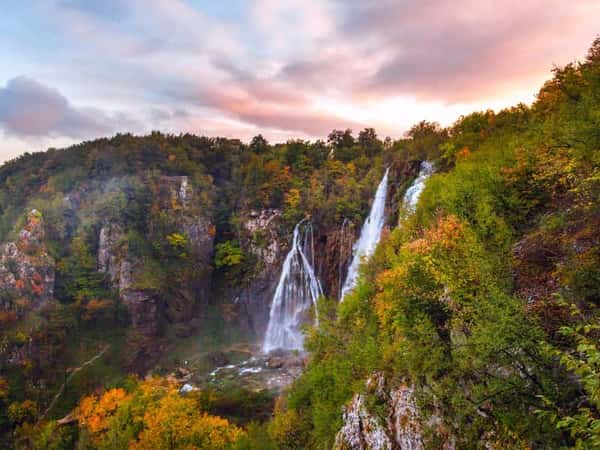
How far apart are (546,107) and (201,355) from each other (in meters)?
43.4

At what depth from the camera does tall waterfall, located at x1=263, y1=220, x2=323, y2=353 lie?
1710 inches

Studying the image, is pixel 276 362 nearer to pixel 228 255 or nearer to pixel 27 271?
pixel 228 255

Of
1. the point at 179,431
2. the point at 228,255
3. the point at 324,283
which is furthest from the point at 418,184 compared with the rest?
the point at 228,255

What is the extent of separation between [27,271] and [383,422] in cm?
4983

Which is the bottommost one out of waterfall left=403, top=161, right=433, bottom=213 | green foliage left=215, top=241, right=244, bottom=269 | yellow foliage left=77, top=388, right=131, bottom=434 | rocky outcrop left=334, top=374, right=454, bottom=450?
yellow foliage left=77, top=388, right=131, bottom=434

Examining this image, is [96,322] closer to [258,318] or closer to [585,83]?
[258,318]

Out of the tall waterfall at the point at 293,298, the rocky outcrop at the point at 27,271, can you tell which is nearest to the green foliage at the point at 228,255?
the tall waterfall at the point at 293,298

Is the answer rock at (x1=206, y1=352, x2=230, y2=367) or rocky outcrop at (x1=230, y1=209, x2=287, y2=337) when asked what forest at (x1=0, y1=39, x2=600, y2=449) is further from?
rock at (x1=206, y1=352, x2=230, y2=367)

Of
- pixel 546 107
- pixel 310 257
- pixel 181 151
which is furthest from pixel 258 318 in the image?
pixel 546 107

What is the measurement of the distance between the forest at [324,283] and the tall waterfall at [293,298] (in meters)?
2.94

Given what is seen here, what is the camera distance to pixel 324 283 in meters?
44.3

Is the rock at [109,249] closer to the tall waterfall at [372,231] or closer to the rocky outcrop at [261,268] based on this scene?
the rocky outcrop at [261,268]

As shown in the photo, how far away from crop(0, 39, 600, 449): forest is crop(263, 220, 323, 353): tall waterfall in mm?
2937

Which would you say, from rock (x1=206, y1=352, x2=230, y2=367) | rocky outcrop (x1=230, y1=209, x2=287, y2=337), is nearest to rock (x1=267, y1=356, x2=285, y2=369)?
rock (x1=206, y1=352, x2=230, y2=367)
